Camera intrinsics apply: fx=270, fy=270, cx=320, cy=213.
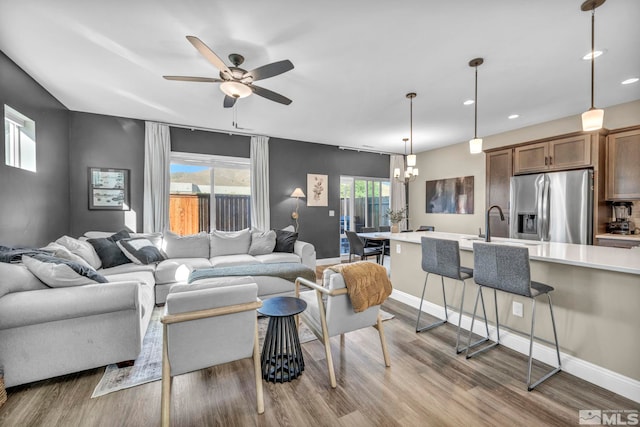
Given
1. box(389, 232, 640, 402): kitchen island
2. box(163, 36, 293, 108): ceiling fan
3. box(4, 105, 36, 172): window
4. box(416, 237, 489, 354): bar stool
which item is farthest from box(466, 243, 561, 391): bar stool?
box(4, 105, 36, 172): window

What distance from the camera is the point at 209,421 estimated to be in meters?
1.63

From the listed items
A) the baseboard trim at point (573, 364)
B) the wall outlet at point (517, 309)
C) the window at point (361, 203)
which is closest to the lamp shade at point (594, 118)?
the wall outlet at point (517, 309)

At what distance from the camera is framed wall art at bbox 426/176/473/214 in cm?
596

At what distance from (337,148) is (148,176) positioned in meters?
3.96

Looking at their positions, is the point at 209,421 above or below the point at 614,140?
below

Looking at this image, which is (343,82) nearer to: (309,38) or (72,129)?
(309,38)

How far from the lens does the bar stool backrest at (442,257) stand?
8.30ft

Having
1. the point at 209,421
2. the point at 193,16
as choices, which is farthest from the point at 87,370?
the point at 193,16

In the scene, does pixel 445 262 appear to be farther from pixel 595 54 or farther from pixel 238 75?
pixel 238 75

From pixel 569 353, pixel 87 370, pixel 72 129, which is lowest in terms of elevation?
pixel 87 370

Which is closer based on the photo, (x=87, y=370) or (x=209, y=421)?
(x=209, y=421)

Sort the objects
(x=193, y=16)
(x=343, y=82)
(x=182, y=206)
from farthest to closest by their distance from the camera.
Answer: (x=182, y=206) < (x=343, y=82) < (x=193, y=16)

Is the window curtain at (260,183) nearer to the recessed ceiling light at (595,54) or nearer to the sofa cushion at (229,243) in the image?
the sofa cushion at (229,243)
